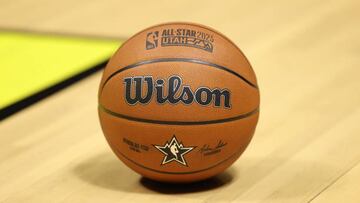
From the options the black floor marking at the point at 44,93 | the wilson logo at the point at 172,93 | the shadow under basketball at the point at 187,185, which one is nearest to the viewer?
the wilson logo at the point at 172,93

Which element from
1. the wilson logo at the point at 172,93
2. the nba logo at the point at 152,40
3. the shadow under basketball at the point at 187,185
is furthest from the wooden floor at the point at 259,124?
the nba logo at the point at 152,40

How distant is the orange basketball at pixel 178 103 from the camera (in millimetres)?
2195

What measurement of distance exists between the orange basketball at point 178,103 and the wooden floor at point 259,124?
13cm

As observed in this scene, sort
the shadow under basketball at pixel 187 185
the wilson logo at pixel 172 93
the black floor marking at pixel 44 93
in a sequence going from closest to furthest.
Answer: the wilson logo at pixel 172 93, the shadow under basketball at pixel 187 185, the black floor marking at pixel 44 93

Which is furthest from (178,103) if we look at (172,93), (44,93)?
(44,93)

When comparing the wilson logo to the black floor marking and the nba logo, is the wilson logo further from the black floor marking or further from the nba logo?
the black floor marking

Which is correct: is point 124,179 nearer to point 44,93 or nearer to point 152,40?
point 152,40

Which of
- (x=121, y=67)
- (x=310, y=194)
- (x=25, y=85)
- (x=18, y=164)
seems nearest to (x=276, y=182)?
(x=310, y=194)

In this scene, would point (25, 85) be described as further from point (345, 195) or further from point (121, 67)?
point (345, 195)

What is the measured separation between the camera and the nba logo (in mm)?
2268

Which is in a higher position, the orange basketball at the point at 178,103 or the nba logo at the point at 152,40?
the nba logo at the point at 152,40

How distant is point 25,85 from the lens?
3.28 m

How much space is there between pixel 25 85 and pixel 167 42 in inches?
45.2

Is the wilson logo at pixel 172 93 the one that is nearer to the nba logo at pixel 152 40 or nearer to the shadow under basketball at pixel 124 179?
the nba logo at pixel 152 40
